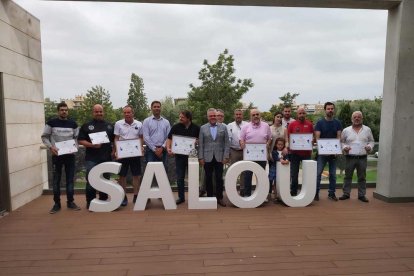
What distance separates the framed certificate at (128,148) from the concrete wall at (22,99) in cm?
158

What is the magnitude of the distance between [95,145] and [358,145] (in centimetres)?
419

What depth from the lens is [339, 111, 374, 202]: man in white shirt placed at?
17.3 ft

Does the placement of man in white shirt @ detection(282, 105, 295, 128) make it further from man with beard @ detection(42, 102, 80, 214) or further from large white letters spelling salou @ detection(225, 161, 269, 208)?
man with beard @ detection(42, 102, 80, 214)

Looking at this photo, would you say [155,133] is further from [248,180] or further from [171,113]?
[171,113]

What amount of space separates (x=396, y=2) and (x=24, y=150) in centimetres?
638

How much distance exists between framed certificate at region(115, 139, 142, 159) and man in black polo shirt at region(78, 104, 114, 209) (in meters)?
0.20

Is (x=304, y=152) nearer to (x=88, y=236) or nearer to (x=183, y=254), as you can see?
(x=183, y=254)

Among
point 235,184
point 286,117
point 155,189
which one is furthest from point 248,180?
point 155,189

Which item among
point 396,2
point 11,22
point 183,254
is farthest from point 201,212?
point 396,2

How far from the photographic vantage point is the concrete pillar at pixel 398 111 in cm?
507

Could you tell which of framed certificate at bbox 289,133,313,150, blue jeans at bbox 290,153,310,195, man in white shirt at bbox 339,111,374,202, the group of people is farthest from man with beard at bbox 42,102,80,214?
man in white shirt at bbox 339,111,374,202

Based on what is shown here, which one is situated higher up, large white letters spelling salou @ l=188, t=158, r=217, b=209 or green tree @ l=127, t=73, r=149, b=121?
green tree @ l=127, t=73, r=149, b=121

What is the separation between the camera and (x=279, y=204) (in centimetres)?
520

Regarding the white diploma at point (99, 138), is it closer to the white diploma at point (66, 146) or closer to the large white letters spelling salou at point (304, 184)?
the white diploma at point (66, 146)
